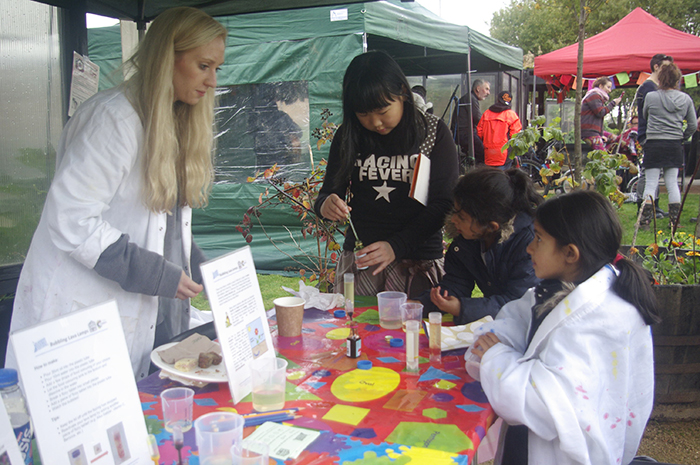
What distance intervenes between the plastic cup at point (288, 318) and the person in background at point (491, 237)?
0.49m

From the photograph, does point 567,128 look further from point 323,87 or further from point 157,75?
point 157,75


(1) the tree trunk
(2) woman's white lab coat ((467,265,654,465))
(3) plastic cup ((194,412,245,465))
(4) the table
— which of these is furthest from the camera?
(1) the tree trunk

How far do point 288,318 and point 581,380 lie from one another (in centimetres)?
94

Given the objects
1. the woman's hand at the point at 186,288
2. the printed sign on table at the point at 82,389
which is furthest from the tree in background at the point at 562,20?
the printed sign on table at the point at 82,389

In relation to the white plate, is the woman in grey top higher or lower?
higher

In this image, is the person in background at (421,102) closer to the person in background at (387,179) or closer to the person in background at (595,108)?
the person in background at (387,179)

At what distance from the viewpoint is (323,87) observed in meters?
5.06

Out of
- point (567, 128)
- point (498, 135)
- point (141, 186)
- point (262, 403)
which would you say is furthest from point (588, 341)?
point (567, 128)

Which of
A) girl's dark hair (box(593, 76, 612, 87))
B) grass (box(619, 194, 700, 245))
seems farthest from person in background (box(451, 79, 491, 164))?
grass (box(619, 194, 700, 245))

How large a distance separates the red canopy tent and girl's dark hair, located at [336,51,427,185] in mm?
7223

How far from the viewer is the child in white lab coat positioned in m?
1.26

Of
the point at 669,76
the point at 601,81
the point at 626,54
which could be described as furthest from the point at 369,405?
the point at 626,54

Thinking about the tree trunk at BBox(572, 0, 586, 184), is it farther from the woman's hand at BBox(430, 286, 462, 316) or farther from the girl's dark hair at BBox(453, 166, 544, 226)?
the woman's hand at BBox(430, 286, 462, 316)

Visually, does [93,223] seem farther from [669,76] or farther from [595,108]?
[595,108]
